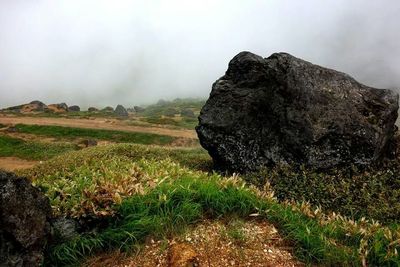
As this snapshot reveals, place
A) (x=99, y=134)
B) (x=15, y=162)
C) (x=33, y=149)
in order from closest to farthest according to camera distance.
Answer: (x=15, y=162) < (x=33, y=149) < (x=99, y=134)

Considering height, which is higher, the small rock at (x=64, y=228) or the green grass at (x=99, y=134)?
the small rock at (x=64, y=228)

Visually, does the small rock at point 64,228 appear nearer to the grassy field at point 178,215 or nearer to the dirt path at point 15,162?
the grassy field at point 178,215

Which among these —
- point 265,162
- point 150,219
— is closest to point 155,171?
point 150,219

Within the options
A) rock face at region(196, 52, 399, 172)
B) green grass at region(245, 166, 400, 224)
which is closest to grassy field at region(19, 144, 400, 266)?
green grass at region(245, 166, 400, 224)

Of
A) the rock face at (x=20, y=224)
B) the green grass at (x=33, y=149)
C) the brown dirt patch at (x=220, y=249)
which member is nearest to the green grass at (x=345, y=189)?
the brown dirt patch at (x=220, y=249)

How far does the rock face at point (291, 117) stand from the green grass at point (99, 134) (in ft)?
113

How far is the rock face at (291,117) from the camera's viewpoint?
1639cm

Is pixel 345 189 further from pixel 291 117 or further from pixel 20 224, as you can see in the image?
pixel 20 224

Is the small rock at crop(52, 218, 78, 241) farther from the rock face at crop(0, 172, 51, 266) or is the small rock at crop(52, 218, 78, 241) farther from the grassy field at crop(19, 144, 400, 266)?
the rock face at crop(0, 172, 51, 266)

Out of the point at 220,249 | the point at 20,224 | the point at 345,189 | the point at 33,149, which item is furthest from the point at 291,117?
the point at 33,149

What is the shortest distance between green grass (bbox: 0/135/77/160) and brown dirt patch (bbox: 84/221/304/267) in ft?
109

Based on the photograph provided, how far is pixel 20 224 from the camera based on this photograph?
7340mm

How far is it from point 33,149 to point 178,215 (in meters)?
38.2

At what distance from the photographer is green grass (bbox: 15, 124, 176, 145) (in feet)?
176
